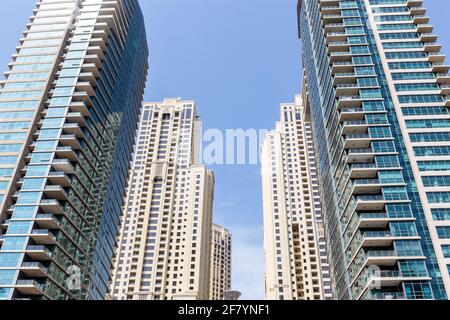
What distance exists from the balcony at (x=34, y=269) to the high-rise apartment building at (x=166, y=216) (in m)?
56.0

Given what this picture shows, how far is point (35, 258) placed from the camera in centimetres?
7206

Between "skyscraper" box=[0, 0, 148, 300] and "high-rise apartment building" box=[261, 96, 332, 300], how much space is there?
54.8 metres

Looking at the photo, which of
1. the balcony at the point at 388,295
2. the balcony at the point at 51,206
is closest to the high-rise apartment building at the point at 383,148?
the balcony at the point at 388,295

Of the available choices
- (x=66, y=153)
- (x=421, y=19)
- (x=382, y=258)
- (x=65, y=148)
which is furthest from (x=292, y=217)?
(x=65, y=148)

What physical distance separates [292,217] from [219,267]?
52.6m

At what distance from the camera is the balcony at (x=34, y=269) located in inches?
2694

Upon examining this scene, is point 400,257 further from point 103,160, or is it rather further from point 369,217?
point 103,160

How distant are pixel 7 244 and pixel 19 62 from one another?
40905 mm

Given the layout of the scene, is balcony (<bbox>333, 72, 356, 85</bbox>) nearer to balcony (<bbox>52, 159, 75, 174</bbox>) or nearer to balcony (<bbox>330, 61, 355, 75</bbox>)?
balcony (<bbox>330, 61, 355, 75</bbox>)

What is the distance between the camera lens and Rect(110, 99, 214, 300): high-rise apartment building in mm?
134625

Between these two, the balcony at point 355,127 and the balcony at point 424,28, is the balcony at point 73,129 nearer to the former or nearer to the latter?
the balcony at point 355,127

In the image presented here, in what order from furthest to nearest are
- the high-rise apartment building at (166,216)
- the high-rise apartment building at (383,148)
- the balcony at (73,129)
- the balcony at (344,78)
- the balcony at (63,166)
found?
1. the high-rise apartment building at (166,216)
2. the balcony at (344,78)
3. the balcony at (73,129)
4. the balcony at (63,166)
5. the high-rise apartment building at (383,148)

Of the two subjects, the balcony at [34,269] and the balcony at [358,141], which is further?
the balcony at [358,141]

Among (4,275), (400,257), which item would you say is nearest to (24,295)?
(4,275)
